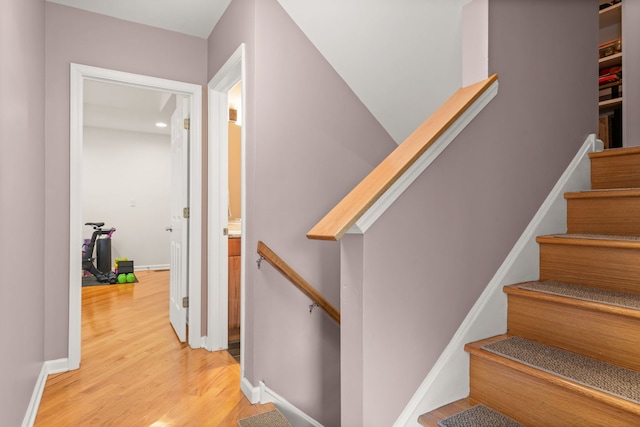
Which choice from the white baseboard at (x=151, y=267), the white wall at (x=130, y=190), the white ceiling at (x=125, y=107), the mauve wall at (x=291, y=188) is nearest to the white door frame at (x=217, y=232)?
the mauve wall at (x=291, y=188)

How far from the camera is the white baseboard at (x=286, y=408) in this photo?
207 cm

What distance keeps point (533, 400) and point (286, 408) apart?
136cm

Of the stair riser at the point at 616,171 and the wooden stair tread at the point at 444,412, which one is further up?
the stair riser at the point at 616,171

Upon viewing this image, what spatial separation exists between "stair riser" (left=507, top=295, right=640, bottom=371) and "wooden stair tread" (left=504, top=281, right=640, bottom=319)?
0.08 ft

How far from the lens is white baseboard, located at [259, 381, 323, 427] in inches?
81.7

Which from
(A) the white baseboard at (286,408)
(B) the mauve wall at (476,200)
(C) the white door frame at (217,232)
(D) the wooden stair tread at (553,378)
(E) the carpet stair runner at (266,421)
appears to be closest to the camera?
(D) the wooden stair tread at (553,378)

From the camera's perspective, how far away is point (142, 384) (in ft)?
7.58

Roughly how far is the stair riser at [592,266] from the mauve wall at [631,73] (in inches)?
70.2

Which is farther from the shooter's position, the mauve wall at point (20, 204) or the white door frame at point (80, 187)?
the white door frame at point (80, 187)

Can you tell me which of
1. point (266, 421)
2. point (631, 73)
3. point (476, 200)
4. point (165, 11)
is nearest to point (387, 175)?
point (476, 200)

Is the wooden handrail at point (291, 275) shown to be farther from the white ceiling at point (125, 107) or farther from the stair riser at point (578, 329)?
the white ceiling at point (125, 107)

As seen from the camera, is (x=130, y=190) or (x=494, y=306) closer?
(x=494, y=306)

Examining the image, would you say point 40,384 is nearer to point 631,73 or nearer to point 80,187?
point 80,187

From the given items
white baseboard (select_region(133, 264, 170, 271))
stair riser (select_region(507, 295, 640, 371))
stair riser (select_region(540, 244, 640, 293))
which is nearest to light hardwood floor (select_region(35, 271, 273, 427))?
stair riser (select_region(507, 295, 640, 371))
